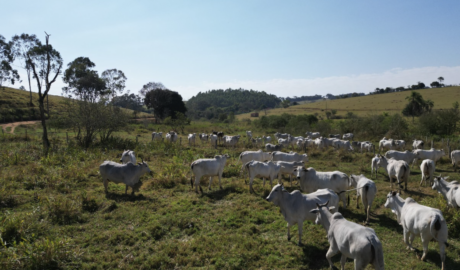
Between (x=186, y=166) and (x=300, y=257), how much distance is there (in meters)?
9.91

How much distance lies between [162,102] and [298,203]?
49608mm

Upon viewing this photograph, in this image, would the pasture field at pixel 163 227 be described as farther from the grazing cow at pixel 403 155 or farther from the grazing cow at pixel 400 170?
the grazing cow at pixel 403 155

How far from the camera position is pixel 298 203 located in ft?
24.0

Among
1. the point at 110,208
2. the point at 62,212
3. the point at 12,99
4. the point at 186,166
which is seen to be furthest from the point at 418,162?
the point at 12,99

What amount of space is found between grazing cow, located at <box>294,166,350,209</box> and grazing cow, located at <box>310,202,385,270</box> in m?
3.62

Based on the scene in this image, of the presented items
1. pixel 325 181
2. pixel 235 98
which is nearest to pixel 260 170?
pixel 325 181

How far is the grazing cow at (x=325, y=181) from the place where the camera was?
945 cm

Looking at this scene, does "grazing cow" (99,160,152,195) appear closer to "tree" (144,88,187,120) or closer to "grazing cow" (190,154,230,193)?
"grazing cow" (190,154,230,193)

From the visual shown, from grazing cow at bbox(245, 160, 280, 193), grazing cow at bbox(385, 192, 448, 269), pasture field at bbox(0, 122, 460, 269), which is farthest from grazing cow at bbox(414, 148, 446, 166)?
grazing cow at bbox(385, 192, 448, 269)

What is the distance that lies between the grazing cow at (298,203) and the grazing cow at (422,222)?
5.23 feet

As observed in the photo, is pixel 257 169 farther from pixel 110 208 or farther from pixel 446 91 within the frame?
pixel 446 91

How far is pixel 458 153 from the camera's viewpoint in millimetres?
15016

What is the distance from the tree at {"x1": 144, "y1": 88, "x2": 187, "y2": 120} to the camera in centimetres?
5381

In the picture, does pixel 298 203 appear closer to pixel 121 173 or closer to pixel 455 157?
pixel 121 173
